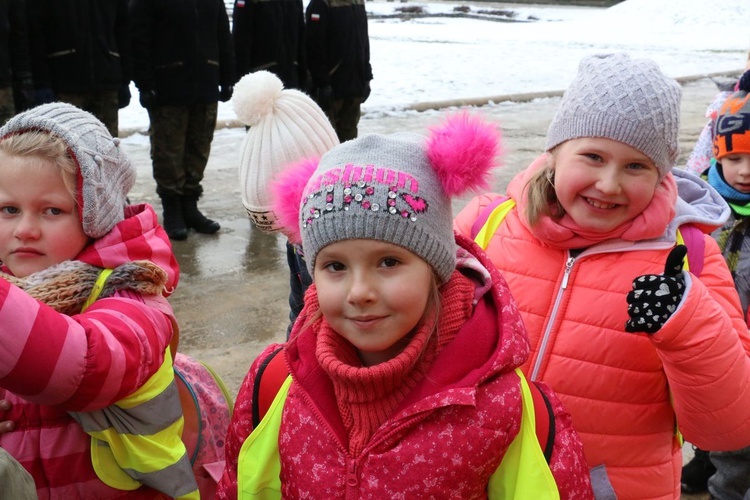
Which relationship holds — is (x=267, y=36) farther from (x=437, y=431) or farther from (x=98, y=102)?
(x=437, y=431)

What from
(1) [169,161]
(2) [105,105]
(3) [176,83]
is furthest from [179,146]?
(2) [105,105]

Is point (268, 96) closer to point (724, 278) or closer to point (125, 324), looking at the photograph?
point (125, 324)

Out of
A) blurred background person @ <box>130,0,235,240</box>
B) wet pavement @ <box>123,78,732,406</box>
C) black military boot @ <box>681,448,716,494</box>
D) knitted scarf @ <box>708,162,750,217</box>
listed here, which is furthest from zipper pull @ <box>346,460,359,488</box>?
blurred background person @ <box>130,0,235,240</box>

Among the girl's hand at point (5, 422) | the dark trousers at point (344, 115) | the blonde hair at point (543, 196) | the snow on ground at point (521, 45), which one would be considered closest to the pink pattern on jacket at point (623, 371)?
the blonde hair at point (543, 196)

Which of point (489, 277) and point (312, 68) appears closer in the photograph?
point (489, 277)

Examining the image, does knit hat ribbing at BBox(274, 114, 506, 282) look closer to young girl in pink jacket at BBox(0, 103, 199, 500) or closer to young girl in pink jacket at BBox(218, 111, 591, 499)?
young girl in pink jacket at BBox(218, 111, 591, 499)

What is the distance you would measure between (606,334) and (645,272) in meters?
0.19

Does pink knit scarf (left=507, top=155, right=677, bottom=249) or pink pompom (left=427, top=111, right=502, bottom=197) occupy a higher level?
pink pompom (left=427, top=111, right=502, bottom=197)

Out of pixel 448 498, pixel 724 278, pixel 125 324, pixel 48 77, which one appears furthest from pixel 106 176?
pixel 48 77

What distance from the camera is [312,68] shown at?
7.98 m

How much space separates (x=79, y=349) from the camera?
5.49 ft

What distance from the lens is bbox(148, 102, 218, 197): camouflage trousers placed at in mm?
6219

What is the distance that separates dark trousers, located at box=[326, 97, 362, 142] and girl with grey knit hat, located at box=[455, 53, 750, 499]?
19.9ft

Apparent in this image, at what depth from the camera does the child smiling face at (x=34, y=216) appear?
75.0 inches
